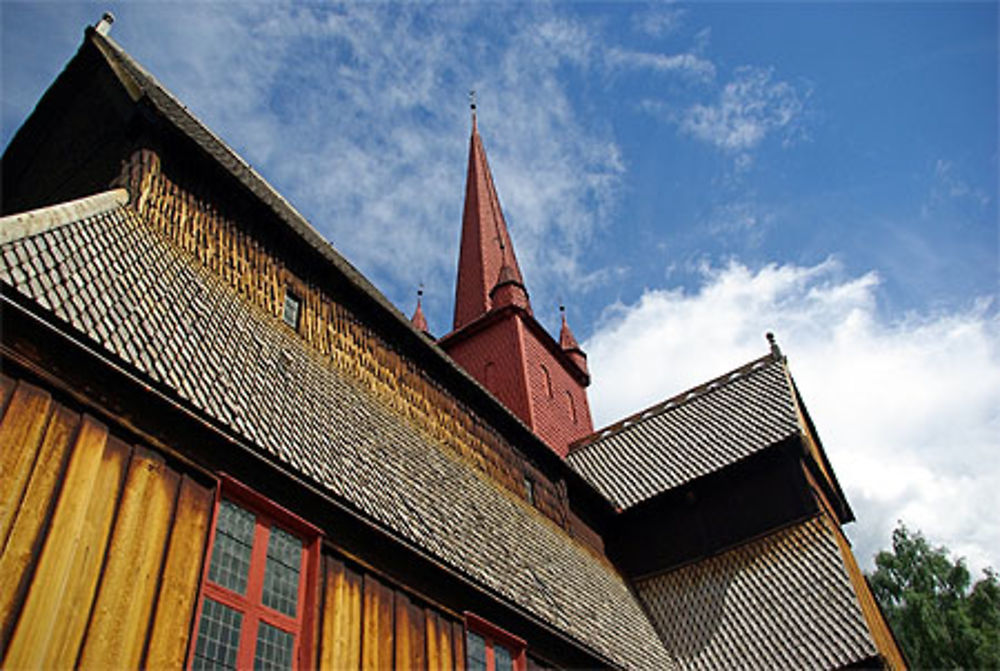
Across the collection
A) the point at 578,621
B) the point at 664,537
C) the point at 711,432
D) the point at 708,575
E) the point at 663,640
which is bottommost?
the point at 578,621

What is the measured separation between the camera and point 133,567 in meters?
4.83

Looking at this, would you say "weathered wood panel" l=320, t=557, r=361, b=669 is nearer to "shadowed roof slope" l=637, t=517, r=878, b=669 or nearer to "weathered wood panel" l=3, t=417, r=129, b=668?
"weathered wood panel" l=3, t=417, r=129, b=668

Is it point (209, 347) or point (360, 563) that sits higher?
point (209, 347)

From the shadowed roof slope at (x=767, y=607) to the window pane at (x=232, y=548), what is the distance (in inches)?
384

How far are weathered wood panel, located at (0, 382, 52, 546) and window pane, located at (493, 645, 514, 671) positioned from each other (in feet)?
17.1

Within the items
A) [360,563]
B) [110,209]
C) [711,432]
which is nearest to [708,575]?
[711,432]

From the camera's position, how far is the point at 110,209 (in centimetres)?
715

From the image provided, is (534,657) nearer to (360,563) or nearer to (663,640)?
(360,563)

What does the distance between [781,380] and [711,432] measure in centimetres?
207

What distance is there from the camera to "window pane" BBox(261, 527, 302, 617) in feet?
19.5

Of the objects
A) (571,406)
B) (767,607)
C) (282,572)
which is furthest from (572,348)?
(282,572)

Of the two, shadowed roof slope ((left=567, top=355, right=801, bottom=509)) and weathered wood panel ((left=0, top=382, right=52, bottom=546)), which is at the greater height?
shadowed roof slope ((left=567, top=355, right=801, bottom=509))

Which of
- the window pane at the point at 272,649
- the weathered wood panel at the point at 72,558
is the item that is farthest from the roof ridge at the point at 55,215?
the window pane at the point at 272,649

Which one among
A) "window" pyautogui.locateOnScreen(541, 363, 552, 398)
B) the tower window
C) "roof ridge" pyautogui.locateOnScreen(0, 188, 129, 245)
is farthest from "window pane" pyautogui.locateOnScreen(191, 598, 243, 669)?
the tower window
